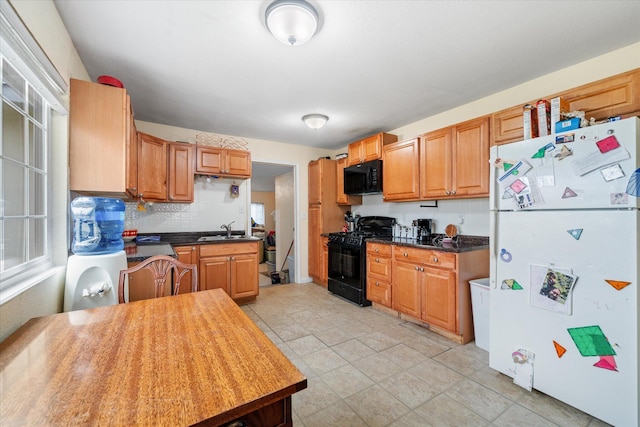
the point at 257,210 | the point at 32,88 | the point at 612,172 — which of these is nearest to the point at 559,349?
the point at 612,172

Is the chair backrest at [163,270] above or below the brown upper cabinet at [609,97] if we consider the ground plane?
below

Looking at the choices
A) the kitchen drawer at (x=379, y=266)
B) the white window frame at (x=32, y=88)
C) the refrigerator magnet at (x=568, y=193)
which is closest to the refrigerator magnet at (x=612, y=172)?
the refrigerator magnet at (x=568, y=193)

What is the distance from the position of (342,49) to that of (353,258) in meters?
2.45

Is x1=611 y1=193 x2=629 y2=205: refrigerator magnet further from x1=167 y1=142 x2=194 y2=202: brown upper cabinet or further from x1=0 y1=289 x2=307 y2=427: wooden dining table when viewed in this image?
x1=167 y1=142 x2=194 y2=202: brown upper cabinet

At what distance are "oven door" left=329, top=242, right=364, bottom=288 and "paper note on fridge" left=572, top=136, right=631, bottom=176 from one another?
233 cm

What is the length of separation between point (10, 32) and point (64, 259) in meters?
1.25

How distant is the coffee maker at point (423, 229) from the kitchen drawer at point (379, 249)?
1.36 ft

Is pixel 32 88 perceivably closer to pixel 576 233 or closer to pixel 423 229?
pixel 576 233

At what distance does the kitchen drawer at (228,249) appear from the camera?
3.36m

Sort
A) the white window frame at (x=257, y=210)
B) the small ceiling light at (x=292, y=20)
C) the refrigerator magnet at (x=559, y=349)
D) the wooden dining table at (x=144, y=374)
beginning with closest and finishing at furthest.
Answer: the wooden dining table at (x=144, y=374), the small ceiling light at (x=292, y=20), the refrigerator magnet at (x=559, y=349), the white window frame at (x=257, y=210)

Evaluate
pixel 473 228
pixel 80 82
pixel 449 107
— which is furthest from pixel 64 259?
pixel 449 107

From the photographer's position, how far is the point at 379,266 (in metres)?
3.34

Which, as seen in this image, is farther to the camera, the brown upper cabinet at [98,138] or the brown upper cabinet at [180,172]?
the brown upper cabinet at [180,172]

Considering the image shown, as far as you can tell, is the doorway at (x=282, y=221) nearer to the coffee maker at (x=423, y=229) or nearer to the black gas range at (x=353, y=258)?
the black gas range at (x=353, y=258)
